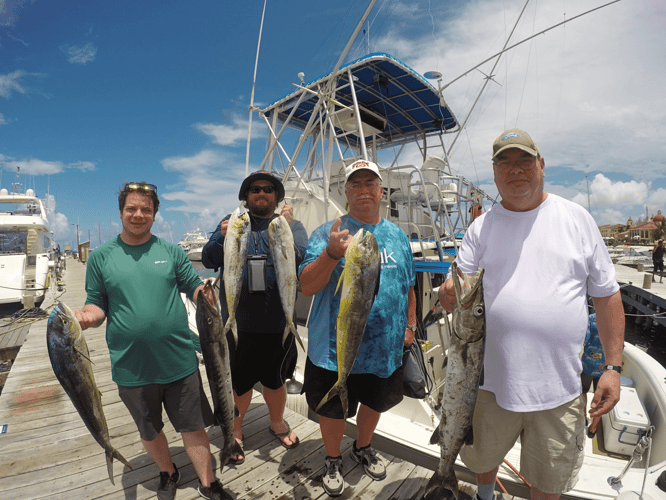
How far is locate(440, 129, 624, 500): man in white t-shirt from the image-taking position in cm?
174

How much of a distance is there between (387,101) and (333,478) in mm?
8525

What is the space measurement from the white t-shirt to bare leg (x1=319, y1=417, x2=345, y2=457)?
1156 millimetres

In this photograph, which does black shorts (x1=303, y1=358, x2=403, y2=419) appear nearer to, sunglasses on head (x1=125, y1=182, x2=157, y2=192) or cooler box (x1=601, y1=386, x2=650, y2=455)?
sunglasses on head (x1=125, y1=182, x2=157, y2=192)

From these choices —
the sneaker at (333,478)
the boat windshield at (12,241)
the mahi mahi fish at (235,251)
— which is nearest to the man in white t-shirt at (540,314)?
the sneaker at (333,478)

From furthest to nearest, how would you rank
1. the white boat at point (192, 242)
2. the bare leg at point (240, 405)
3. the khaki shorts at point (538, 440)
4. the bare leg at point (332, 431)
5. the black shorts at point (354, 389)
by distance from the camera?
the white boat at point (192, 242) < the bare leg at point (240, 405) < the bare leg at point (332, 431) < the black shorts at point (354, 389) < the khaki shorts at point (538, 440)

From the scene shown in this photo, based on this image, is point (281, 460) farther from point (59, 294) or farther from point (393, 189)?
point (59, 294)

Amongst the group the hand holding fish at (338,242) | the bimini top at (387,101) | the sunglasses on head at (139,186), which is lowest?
the hand holding fish at (338,242)

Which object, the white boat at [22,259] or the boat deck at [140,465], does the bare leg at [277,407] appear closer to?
the boat deck at [140,465]

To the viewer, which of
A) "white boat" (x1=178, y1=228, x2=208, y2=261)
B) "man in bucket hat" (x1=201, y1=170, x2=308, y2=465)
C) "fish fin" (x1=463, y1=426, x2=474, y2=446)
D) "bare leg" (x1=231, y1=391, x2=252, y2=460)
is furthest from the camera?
"white boat" (x1=178, y1=228, x2=208, y2=261)

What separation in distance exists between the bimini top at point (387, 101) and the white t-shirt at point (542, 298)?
5.60 m

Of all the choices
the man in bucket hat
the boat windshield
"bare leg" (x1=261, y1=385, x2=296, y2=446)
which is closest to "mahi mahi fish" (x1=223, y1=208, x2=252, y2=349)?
the man in bucket hat

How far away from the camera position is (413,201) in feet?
26.0

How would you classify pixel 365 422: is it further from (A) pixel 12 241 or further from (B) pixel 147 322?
(A) pixel 12 241

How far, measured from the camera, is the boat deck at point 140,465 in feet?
8.28
